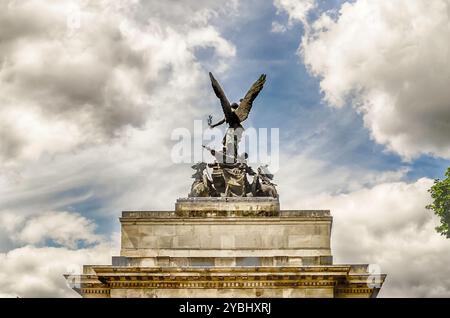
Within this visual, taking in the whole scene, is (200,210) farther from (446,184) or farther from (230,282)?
(446,184)

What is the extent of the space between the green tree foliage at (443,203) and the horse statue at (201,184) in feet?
98.7

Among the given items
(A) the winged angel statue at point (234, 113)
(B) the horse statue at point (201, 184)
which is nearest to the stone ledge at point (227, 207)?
(B) the horse statue at point (201, 184)

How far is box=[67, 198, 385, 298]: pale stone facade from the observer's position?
98.1 feet

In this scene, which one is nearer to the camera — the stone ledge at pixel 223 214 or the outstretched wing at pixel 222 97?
the stone ledge at pixel 223 214

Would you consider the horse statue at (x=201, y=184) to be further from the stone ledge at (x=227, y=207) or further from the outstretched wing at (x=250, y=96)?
the outstretched wing at (x=250, y=96)

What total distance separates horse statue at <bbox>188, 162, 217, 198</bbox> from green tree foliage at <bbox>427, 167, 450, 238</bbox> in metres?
30.1

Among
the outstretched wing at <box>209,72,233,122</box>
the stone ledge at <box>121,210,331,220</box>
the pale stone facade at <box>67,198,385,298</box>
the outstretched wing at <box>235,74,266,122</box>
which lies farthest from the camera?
the outstretched wing at <box>235,74,266,122</box>

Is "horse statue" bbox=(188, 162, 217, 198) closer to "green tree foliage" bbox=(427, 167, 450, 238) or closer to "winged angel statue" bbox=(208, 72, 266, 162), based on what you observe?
"winged angel statue" bbox=(208, 72, 266, 162)

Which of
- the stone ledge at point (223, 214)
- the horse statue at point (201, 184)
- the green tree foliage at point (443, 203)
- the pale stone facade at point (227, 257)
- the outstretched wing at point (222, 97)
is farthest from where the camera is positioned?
the green tree foliage at point (443, 203)

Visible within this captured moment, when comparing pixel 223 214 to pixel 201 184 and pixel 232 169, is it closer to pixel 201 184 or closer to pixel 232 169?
pixel 201 184

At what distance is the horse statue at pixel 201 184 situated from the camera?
110ft

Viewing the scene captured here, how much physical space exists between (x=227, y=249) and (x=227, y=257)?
39.0 inches

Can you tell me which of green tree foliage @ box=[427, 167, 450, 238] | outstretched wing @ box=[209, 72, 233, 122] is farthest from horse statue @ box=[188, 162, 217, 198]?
green tree foliage @ box=[427, 167, 450, 238]

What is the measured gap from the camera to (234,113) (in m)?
35.7
